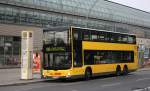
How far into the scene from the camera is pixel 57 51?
27031mm

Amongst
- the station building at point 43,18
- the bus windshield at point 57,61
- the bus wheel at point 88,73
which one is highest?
the station building at point 43,18

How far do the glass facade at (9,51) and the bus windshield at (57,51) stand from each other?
14.0m

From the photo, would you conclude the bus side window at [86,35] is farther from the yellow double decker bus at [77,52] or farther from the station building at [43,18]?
the station building at [43,18]

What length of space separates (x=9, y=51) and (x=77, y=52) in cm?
1588

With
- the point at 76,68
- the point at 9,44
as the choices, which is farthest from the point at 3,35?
the point at 76,68

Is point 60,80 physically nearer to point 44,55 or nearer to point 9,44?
→ point 44,55

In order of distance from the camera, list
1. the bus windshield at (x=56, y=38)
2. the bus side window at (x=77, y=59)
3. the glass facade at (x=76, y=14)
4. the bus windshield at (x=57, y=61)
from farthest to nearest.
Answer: the glass facade at (x=76, y=14), the bus side window at (x=77, y=59), the bus windshield at (x=56, y=38), the bus windshield at (x=57, y=61)

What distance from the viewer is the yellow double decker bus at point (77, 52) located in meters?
26.8

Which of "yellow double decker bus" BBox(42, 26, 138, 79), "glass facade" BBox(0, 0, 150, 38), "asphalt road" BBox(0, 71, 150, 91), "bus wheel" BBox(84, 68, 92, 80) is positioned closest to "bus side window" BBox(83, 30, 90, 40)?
"yellow double decker bus" BBox(42, 26, 138, 79)

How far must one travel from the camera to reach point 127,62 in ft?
117

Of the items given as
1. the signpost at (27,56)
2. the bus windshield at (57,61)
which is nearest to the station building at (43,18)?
the signpost at (27,56)

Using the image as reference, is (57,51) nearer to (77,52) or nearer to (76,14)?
(77,52)

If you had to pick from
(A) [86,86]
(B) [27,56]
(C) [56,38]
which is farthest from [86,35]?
(A) [86,86]

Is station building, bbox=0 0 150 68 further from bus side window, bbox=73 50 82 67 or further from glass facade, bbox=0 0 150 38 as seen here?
bus side window, bbox=73 50 82 67
